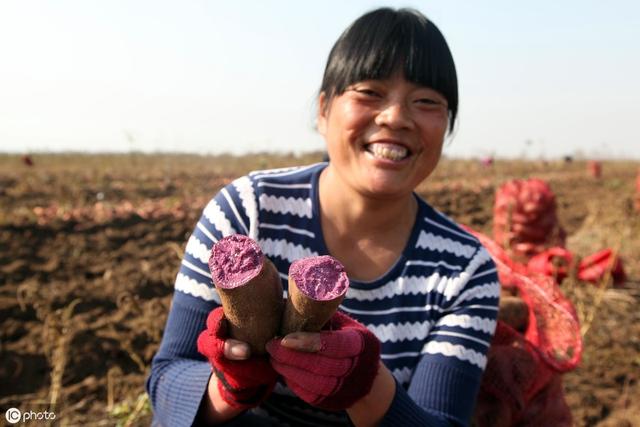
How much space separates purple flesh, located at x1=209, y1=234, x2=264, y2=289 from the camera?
38.4 inches

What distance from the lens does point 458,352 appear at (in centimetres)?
148

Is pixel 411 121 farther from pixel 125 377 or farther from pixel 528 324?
pixel 125 377

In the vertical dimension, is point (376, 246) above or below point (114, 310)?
above

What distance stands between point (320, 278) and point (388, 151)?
54 cm

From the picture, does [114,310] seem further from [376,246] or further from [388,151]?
[388,151]

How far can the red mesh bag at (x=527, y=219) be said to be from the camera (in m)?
2.85

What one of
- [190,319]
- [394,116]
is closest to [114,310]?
[190,319]

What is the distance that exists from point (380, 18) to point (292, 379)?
0.90 meters

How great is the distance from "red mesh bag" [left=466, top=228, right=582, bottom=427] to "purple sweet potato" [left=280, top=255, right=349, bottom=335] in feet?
3.07

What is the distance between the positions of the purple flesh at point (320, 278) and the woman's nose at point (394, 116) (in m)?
0.53

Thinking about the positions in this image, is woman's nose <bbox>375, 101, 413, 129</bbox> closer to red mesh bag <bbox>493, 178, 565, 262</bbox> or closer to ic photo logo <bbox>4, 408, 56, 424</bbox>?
red mesh bag <bbox>493, 178, 565, 262</bbox>

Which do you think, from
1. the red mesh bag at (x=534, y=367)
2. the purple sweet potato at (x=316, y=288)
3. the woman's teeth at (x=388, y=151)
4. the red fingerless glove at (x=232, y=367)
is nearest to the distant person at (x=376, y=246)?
the woman's teeth at (x=388, y=151)

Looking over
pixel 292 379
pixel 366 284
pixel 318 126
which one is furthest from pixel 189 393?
pixel 318 126

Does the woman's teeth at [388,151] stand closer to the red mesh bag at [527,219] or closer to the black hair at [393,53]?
the black hair at [393,53]
